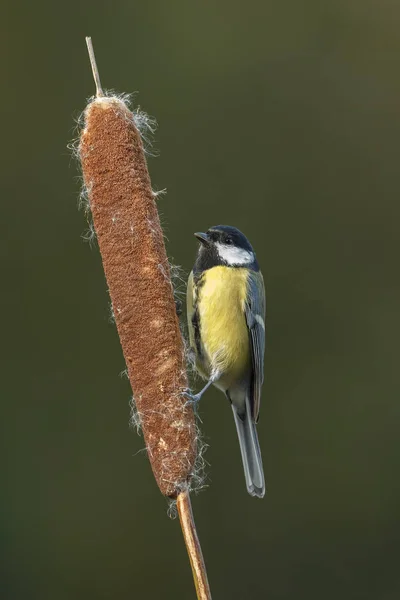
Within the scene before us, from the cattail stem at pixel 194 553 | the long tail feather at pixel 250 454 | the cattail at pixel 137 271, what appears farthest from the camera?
the long tail feather at pixel 250 454

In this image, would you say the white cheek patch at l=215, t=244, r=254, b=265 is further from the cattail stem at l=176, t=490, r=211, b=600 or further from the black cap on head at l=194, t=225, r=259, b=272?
the cattail stem at l=176, t=490, r=211, b=600

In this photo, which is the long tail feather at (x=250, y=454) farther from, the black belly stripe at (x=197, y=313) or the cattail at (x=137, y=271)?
the cattail at (x=137, y=271)

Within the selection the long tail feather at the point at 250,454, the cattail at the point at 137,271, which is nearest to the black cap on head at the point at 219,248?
the long tail feather at the point at 250,454

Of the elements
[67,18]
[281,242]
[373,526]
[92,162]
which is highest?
[67,18]

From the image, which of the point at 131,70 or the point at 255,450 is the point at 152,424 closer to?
the point at 255,450

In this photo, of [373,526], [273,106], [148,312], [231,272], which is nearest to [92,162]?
[148,312]

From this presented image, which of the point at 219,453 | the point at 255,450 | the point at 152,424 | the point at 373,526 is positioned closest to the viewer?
the point at 152,424

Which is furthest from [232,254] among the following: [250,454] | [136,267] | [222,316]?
[136,267]
